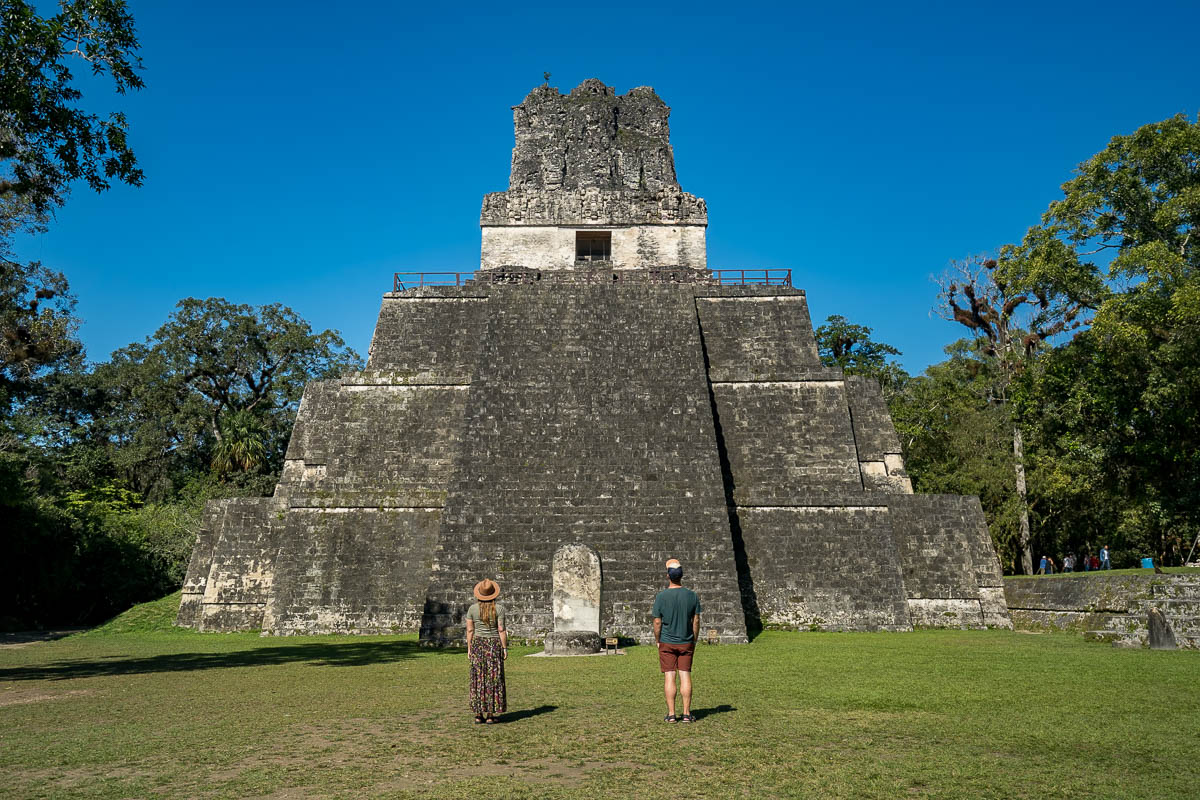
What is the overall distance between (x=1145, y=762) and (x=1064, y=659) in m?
5.27

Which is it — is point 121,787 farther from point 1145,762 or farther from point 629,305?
point 629,305

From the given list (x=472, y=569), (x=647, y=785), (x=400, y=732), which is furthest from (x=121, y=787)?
→ (x=472, y=569)

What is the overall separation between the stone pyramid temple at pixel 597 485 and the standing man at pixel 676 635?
5.72 m

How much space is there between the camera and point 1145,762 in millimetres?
4723

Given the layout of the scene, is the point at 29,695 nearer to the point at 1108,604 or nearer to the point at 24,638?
the point at 24,638

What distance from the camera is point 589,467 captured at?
14.6 m

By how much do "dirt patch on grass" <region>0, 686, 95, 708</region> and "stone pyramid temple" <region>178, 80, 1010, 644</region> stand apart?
16.2 feet

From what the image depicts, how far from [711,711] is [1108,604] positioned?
786 cm

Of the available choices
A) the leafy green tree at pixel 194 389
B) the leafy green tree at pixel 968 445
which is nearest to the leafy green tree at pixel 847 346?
the leafy green tree at pixel 968 445

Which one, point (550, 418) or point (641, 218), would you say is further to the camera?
point (641, 218)

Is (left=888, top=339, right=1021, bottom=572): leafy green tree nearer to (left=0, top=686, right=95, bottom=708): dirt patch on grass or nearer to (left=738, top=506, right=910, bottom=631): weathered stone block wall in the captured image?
(left=738, top=506, right=910, bottom=631): weathered stone block wall

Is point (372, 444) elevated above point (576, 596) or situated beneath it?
elevated above

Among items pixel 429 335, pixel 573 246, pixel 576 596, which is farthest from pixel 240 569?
pixel 573 246

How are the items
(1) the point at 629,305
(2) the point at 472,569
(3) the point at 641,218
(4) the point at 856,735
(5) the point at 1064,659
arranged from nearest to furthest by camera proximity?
1. (4) the point at 856,735
2. (5) the point at 1064,659
3. (2) the point at 472,569
4. (1) the point at 629,305
5. (3) the point at 641,218
